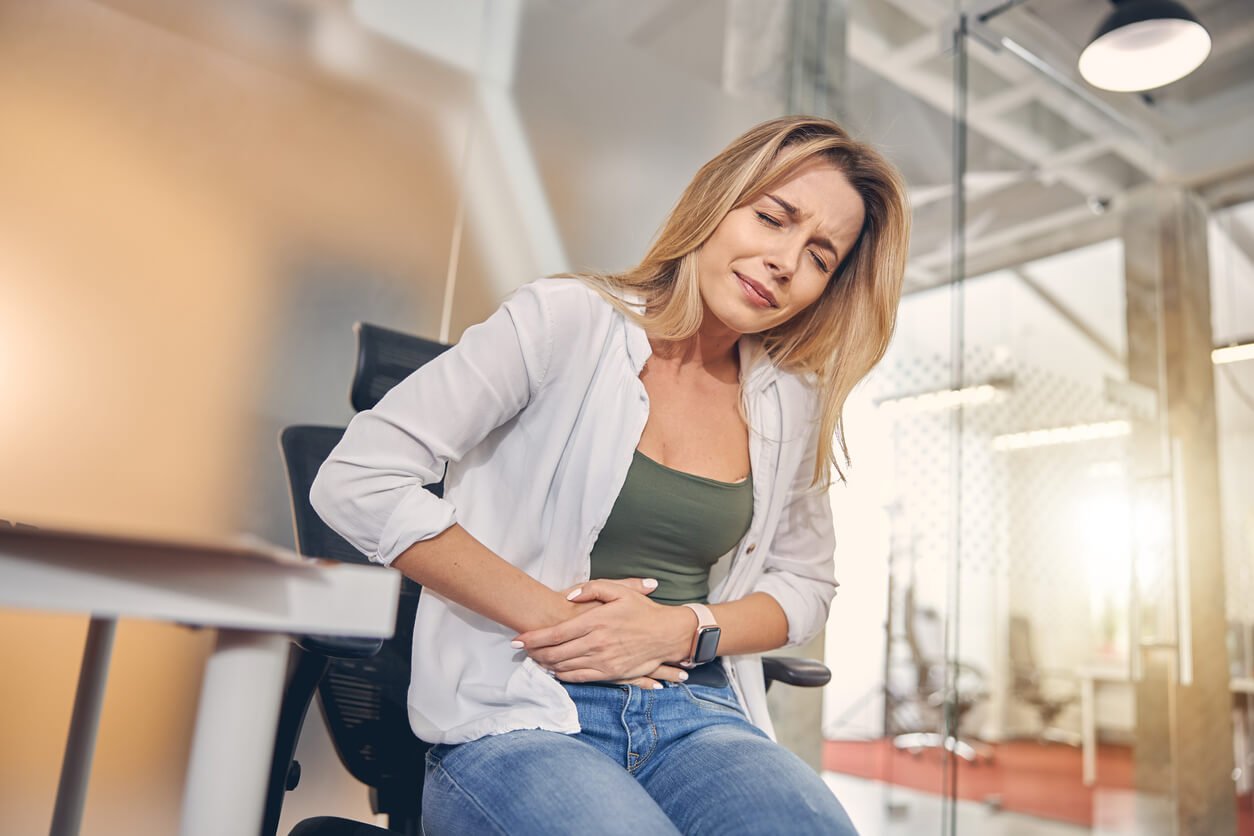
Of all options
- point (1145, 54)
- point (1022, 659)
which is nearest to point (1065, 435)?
point (1022, 659)

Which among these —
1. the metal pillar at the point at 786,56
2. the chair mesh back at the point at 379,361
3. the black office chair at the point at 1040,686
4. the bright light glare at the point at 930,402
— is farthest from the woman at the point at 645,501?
the black office chair at the point at 1040,686

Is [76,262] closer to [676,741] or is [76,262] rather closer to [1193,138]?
[676,741]

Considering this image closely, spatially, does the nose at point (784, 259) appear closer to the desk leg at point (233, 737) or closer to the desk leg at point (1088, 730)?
the desk leg at point (233, 737)

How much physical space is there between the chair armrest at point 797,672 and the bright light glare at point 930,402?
1.49 meters

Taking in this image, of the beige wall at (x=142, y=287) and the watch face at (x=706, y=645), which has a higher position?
the beige wall at (x=142, y=287)

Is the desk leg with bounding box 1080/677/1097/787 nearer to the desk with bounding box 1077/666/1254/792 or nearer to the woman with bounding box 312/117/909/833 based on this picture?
the desk with bounding box 1077/666/1254/792

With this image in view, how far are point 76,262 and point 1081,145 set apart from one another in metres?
3.08

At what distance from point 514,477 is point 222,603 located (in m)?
0.69

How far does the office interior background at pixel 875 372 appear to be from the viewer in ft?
5.63

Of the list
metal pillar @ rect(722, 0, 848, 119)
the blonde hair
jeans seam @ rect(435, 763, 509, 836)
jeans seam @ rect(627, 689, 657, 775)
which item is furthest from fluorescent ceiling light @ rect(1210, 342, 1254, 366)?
jeans seam @ rect(435, 763, 509, 836)

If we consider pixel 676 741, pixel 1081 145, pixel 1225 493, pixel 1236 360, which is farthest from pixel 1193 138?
pixel 676 741

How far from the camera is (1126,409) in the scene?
3.04 meters

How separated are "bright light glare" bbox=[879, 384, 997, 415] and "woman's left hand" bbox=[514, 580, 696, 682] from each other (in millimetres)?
1787

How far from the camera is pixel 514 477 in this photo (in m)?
1.08
